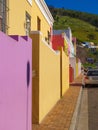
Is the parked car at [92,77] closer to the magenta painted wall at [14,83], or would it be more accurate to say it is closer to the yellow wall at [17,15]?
the yellow wall at [17,15]

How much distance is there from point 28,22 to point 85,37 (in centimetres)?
16864

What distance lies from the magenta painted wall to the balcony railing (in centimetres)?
220

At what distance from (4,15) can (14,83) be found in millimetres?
Result: 4578

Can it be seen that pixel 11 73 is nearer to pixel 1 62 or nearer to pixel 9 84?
pixel 9 84

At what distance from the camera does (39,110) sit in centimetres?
1220

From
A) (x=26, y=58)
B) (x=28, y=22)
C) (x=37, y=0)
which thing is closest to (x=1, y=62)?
(x=26, y=58)

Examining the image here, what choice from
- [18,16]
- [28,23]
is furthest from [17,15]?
[28,23]

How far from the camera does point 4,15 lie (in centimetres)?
1188

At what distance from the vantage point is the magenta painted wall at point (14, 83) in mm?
6793

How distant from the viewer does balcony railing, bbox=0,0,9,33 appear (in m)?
11.6

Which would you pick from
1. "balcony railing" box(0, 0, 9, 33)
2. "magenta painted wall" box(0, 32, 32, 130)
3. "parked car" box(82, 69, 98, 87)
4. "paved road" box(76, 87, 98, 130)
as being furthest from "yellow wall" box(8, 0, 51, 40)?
"parked car" box(82, 69, 98, 87)

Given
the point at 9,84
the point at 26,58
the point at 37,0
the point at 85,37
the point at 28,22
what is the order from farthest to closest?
1. the point at 85,37
2. the point at 37,0
3. the point at 28,22
4. the point at 26,58
5. the point at 9,84

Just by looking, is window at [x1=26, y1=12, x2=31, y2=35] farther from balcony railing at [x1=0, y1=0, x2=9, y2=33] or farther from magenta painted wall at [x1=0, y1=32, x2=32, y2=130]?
magenta painted wall at [x1=0, y1=32, x2=32, y2=130]

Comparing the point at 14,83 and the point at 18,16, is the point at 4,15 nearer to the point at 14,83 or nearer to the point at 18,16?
the point at 18,16
